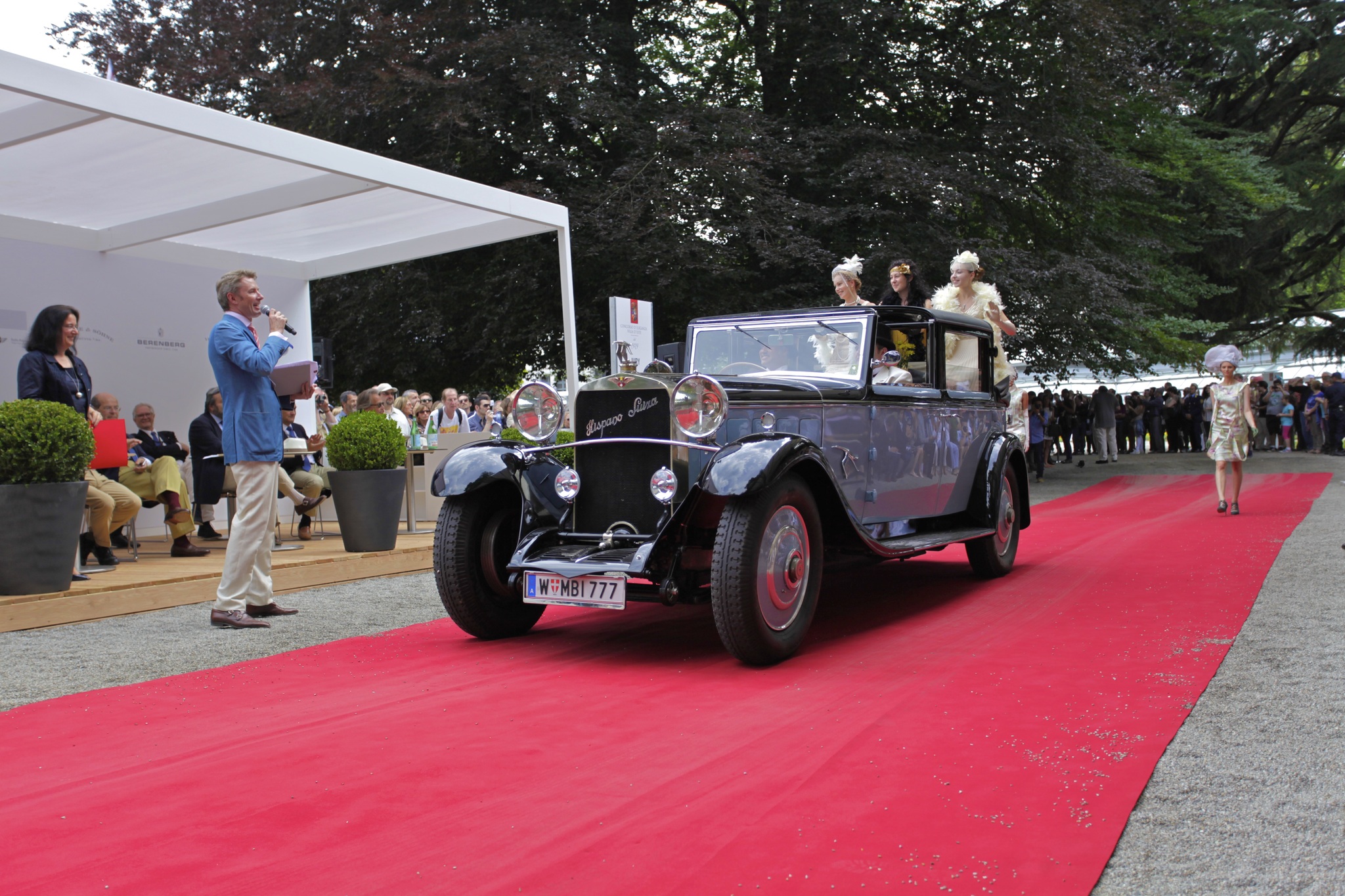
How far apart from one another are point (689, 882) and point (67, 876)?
152 centimetres

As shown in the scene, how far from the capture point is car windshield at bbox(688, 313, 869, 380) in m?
6.10

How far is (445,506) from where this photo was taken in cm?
547

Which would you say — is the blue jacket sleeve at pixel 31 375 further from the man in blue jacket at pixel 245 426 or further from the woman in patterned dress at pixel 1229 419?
the woman in patterned dress at pixel 1229 419

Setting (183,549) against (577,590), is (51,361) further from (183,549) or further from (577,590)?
(577,590)

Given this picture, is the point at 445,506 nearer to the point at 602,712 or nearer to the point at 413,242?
the point at 602,712

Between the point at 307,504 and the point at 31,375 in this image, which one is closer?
the point at 31,375

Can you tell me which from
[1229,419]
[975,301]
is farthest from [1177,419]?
[975,301]

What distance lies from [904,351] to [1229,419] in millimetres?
6567

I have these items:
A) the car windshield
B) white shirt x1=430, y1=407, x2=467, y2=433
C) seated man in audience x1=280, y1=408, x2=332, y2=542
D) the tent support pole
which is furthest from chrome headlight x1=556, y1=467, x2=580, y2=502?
white shirt x1=430, y1=407, x2=467, y2=433

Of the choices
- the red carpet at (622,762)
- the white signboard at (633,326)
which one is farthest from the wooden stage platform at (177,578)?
the white signboard at (633,326)

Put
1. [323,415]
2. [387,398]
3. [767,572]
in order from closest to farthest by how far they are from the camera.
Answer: [767,572] < [387,398] < [323,415]

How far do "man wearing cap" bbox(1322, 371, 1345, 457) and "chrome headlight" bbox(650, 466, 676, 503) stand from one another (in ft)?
77.4

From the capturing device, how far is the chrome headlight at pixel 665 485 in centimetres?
502

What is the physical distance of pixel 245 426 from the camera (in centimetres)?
584
